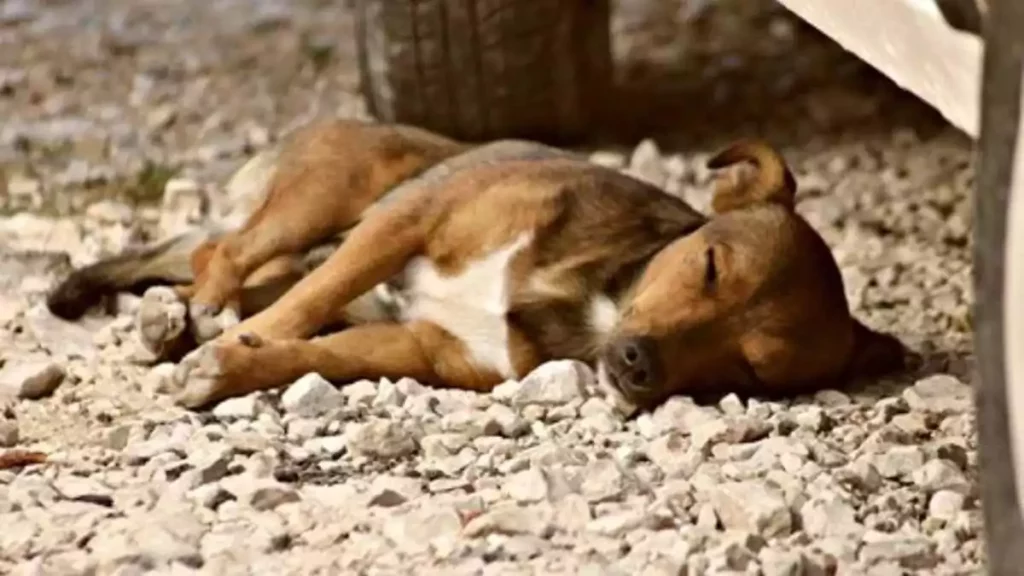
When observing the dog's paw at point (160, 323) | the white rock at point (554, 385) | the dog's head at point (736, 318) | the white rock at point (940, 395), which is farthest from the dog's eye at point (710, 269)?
the dog's paw at point (160, 323)

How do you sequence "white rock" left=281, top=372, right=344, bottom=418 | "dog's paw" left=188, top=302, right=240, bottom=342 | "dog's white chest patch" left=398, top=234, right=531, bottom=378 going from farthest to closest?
"dog's paw" left=188, top=302, right=240, bottom=342 < "dog's white chest patch" left=398, top=234, right=531, bottom=378 < "white rock" left=281, top=372, right=344, bottom=418

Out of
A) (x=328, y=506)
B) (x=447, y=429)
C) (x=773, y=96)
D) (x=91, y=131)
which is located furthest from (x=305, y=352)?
(x=773, y=96)

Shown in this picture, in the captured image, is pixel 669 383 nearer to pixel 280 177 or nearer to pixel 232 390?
pixel 232 390

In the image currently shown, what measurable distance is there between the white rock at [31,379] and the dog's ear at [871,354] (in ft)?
5.03

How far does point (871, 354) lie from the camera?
333 centimetres

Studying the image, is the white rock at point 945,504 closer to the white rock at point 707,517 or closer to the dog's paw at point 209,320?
the white rock at point 707,517

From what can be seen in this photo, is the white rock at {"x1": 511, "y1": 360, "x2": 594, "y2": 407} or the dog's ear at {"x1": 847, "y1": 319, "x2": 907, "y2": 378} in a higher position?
the white rock at {"x1": 511, "y1": 360, "x2": 594, "y2": 407}

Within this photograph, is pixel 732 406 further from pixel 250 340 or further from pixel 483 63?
pixel 483 63

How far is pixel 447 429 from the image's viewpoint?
294 cm

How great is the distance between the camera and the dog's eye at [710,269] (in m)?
3.13

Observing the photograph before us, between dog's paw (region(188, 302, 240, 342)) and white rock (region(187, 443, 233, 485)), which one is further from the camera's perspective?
dog's paw (region(188, 302, 240, 342))

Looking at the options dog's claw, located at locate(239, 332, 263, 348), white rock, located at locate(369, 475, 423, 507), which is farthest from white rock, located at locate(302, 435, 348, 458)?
dog's claw, located at locate(239, 332, 263, 348)

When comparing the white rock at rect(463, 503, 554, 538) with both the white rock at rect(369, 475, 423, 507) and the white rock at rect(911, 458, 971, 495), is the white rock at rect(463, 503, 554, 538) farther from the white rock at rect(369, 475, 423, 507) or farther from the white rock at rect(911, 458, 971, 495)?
the white rock at rect(911, 458, 971, 495)

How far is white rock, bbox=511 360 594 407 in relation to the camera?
3.11 meters
